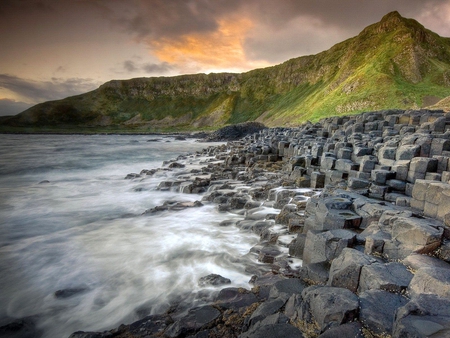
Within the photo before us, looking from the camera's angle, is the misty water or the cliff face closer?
the misty water

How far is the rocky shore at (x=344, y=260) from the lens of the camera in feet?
10.9

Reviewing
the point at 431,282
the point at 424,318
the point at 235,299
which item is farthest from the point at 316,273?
the point at 424,318

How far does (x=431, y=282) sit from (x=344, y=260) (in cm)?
125

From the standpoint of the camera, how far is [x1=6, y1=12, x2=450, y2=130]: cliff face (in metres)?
56.0

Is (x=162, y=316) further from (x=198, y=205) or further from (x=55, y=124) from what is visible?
(x=55, y=124)

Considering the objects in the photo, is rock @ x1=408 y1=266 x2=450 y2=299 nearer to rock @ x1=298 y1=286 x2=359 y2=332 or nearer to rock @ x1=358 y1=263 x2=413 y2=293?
rock @ x1=358 y1=263 x2=413 y2=293

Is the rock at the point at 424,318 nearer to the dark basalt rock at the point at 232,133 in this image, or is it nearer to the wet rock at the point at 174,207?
the wet rock at the point at 174,207

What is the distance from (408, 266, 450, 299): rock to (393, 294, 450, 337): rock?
0.25 metres

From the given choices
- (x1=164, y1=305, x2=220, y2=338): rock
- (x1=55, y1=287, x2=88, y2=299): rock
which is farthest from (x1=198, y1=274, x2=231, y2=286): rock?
(x1=55, y1=287, x2=88, y2=299): rock

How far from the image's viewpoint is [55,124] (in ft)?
449

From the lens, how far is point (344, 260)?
4562mm

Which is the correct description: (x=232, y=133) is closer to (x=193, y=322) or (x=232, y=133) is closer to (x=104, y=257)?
(x=104, y=257)

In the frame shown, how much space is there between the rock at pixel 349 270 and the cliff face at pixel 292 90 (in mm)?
51199

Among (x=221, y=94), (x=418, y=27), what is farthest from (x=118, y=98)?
(x=418, y=27)
